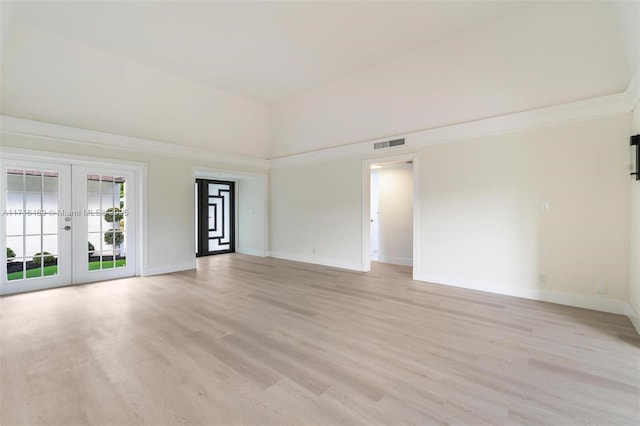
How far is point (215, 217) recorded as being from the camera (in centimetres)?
862

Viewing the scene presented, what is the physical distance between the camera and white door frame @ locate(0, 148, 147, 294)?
4.33 meters

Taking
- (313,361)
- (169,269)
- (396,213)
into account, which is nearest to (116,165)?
(169,269)

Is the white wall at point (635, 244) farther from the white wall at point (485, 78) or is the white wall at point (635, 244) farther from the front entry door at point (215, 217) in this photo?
the front entry door at point (215, 217)

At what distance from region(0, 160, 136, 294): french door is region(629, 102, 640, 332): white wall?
7782 millimetres

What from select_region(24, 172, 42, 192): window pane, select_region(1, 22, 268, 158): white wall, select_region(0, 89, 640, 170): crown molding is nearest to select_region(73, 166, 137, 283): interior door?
select_region(24, 172, 42, 192): window pane

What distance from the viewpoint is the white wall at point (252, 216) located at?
8.04m

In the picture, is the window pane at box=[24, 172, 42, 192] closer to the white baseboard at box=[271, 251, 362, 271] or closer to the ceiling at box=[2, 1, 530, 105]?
the ceiling at box=[2, 1, 530, 105]

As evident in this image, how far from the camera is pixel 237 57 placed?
5281 millimetres

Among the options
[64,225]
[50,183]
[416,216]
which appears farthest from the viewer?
[416,216]

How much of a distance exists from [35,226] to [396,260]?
7.20m

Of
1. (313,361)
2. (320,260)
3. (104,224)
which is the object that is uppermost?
(104,224)

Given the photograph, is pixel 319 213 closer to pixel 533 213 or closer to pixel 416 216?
pixel 416 216

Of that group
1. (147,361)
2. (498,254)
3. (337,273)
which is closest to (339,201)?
(337,273)

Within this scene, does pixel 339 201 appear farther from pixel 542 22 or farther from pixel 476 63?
pixel 542 22
